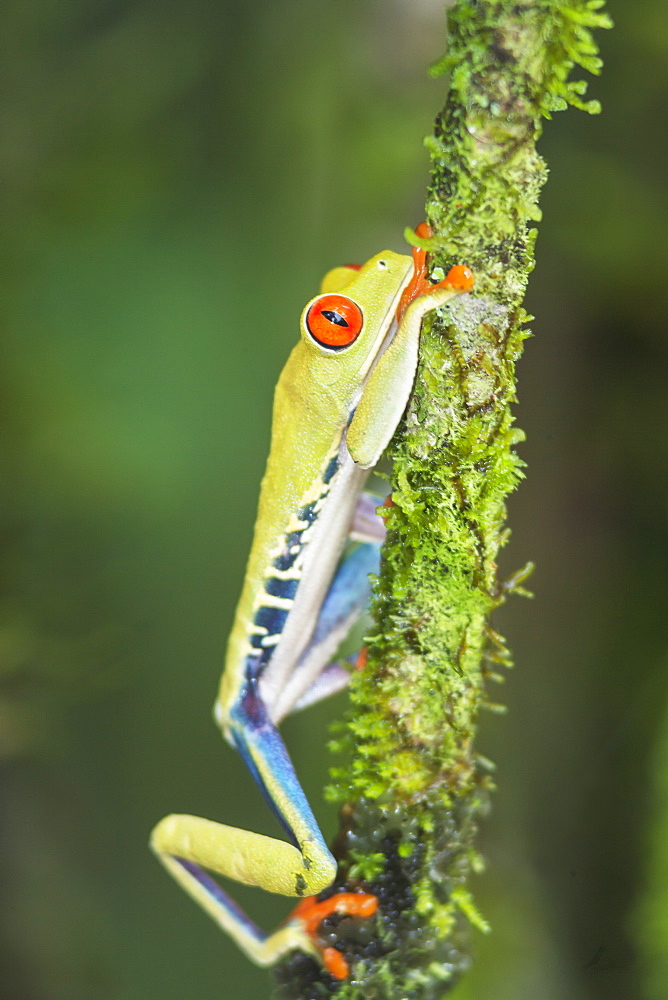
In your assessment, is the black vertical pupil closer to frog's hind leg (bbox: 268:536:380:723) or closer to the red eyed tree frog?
the red eyed tree frog

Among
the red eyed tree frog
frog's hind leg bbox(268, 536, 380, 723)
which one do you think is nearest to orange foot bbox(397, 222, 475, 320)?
the red eyed tree frog

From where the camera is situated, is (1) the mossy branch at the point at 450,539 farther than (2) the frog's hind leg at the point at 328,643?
No

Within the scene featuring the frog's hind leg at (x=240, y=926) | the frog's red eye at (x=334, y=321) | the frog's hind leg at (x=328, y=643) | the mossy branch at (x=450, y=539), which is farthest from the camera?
the frog's hind leg at (x=328, y=643)

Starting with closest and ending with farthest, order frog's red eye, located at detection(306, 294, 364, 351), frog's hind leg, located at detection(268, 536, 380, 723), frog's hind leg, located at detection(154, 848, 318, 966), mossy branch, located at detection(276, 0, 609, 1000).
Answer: mossy branch, located at detection(276, 0, 609, 1000), frog's red eye, located at detection(306, 294, 364, 351), frog's hind leg, located at detection(154, 848, 318, 966), frog's hind leg, located at detection(268, 536, 380, 723)

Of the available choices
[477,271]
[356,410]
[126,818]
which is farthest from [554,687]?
[126,818]

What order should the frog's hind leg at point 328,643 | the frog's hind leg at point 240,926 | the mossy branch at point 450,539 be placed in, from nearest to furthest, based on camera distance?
the mossy branch at point 450,539
the frog's hind leg at point 240,926
the frog's hind leg at point 328,643

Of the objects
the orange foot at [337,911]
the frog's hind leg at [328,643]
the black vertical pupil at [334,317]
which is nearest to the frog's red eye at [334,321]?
the black vertical pupil at [334,317]

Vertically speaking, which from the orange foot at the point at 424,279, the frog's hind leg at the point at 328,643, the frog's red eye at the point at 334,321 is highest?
the frog's red eye at the point at 334,321

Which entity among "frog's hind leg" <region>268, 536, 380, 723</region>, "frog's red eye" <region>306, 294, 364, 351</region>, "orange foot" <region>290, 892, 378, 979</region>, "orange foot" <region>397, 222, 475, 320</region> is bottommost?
"orange foot" <region>290, 892, 378, 979</region>

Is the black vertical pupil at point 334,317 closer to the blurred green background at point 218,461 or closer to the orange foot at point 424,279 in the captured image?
the orange foot at point 424,279

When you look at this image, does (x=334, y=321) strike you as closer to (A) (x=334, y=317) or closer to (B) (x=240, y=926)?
(A) (x=334, y=317)
